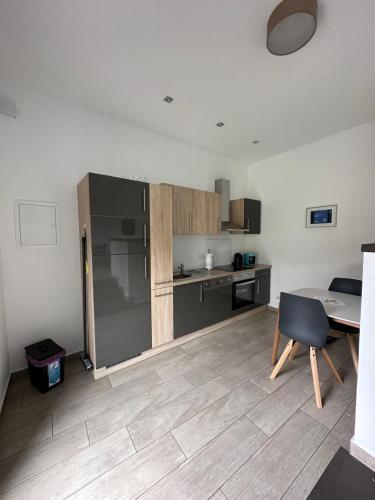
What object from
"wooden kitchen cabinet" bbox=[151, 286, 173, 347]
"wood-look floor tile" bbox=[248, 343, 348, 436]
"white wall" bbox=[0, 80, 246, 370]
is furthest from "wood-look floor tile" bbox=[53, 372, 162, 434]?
"wood-look floor tile" bbox=[248, 343, 348, 436]

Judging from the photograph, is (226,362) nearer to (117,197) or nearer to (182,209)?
(182,209)

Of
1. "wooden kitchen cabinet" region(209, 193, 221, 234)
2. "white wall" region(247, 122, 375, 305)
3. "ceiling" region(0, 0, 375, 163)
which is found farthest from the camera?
"wooden kitchen cabinet" region(209, 193, 221, 234)

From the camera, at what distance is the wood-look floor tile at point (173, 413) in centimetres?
146

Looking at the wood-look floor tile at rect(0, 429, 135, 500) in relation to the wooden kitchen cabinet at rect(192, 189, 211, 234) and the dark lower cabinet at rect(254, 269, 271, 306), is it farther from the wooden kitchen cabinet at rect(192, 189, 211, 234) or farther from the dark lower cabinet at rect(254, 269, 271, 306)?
the dark lower cabinet at rect(254, 269, 271, 306)

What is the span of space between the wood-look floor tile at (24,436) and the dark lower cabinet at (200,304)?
1.45 meters

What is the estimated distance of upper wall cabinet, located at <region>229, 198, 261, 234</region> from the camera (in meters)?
3.75

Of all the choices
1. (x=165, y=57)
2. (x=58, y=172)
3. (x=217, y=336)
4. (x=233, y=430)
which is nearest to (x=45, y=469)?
(x=233, y=430)

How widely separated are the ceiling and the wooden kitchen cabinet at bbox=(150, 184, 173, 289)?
1016mm

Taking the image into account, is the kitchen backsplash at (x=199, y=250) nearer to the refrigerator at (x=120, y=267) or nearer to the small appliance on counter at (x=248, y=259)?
the small appliance on counter at (x=248, y=259)

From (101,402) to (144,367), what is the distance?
56 cm

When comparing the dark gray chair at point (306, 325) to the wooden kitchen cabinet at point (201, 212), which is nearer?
the dark gray chair at point (306, 325)

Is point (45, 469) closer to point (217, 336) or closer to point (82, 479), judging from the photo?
point (82, 479)

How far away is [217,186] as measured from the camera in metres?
3.65

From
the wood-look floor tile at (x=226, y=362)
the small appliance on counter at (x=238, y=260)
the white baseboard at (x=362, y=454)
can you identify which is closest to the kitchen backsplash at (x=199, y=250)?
the small appliance on counter at (x=238, y=260)
